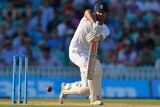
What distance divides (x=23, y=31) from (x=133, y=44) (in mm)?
2984

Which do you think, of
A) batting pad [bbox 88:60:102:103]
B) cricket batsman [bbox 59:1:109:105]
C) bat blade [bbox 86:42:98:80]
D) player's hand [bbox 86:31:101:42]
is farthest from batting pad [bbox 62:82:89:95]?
player's hand [bbox 86:31:101:42]

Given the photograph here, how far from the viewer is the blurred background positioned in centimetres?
1602

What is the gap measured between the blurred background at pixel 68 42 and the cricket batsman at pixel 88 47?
4.72 metres

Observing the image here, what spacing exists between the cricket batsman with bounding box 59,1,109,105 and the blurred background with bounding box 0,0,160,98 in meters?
4.72

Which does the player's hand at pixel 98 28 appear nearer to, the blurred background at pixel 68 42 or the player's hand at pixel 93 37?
the player's hand at pixel 93 37

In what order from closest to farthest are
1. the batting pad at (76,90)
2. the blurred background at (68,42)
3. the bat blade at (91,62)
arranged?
the bat blade at (91,62), the batting pad at (76,90), the blurred background at (68,42)

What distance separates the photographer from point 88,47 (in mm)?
10820

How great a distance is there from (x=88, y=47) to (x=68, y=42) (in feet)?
22.7

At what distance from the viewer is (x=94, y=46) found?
1034 centimetres

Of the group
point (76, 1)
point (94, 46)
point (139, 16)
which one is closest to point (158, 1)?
point (139, 16)

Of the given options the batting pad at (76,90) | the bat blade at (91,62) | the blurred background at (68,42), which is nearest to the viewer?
the bat blade at (91,62)

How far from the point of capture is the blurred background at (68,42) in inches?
631

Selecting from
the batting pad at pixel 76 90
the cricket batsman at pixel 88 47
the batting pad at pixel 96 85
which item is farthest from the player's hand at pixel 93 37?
the batting pad at pixel 76 90

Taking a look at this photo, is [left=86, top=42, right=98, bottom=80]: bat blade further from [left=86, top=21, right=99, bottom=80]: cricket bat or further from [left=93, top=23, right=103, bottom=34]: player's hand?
[left=93, top=23, right=103, bottom=34]: player's hand
